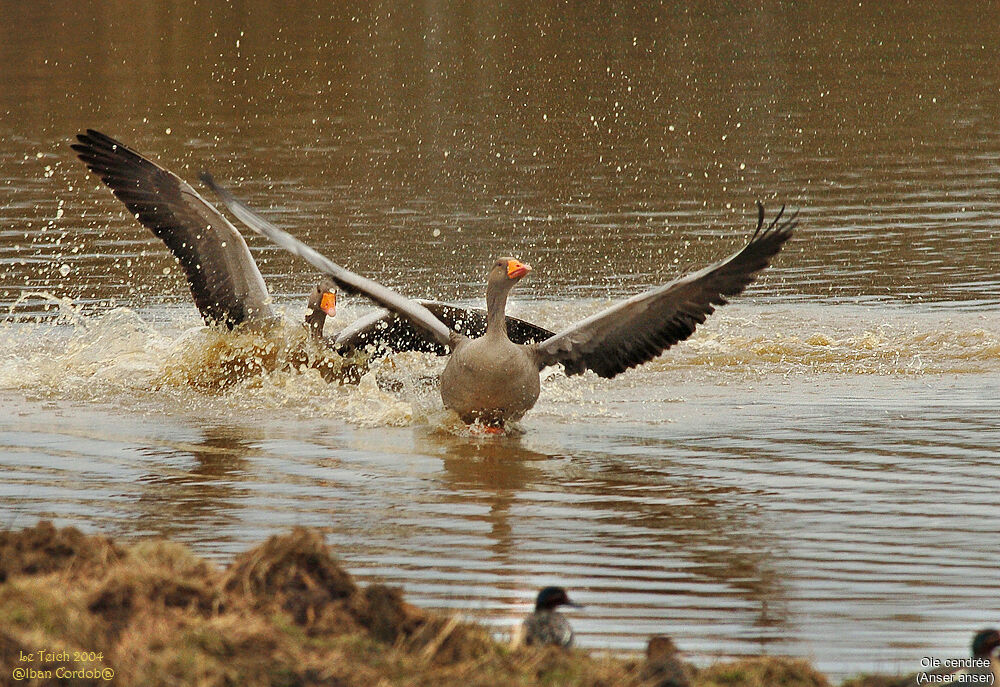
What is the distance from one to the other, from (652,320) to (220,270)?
3202 millimetres

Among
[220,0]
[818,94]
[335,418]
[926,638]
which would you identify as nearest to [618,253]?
[335,418]

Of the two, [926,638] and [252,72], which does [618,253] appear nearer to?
[926,638]

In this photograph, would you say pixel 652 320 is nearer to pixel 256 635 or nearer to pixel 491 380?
pixel 491 380

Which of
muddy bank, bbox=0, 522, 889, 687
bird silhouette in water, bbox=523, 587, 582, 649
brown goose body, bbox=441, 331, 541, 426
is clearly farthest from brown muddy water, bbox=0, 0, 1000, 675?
muddy bank, bbox=0, 522, 889, 687

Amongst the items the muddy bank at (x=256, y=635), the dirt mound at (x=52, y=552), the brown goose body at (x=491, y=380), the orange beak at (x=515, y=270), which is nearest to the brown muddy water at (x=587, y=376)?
the brown goose body at (x=491, y=380)

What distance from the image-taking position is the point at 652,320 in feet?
31.1

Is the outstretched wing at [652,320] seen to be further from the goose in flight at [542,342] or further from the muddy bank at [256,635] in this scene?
the muddy bank at [256,635]

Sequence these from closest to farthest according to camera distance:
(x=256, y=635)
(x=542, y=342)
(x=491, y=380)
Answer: (x=256, y=635), (x=491, y=380), (x=542, y=342)

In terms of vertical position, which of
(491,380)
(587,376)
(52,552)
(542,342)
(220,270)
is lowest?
(52,552)

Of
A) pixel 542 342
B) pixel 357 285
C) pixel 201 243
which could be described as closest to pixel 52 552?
pixel 357 285

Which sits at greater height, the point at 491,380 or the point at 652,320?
the point at 652,320

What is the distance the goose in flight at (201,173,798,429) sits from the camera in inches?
360

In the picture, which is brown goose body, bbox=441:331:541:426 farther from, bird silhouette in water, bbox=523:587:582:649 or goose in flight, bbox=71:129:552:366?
bird silhouette in water, bbox=523:587:582:649

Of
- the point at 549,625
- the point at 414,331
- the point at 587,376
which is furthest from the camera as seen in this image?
the point at 587,376
